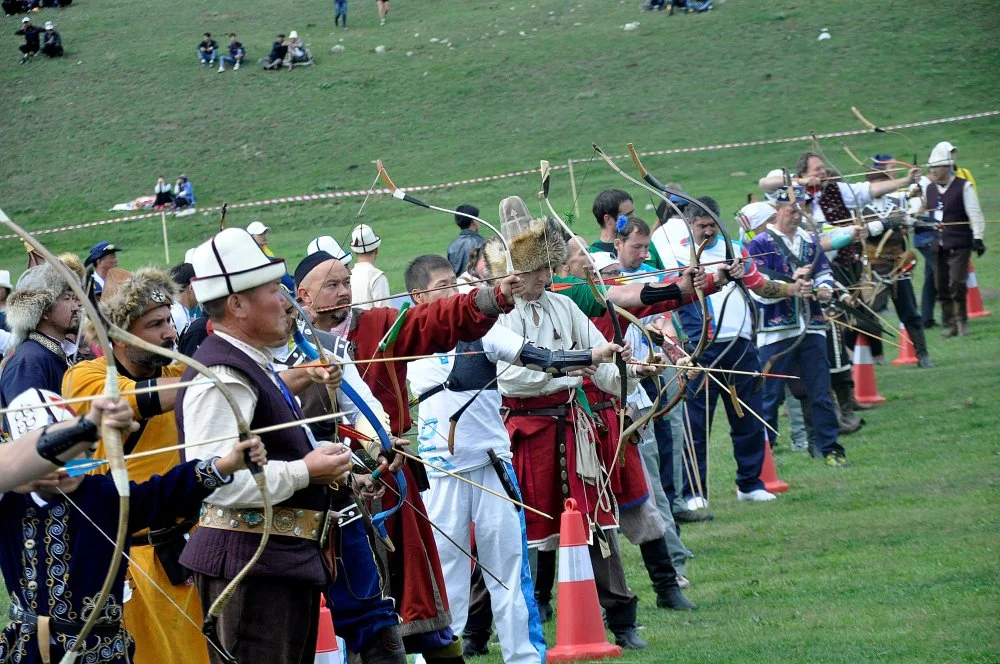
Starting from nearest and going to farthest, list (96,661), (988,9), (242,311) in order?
(96,661) < (242,311) < (988,9)

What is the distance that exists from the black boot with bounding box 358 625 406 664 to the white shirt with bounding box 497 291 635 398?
1552mm

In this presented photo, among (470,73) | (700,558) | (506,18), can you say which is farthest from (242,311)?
(506,18)

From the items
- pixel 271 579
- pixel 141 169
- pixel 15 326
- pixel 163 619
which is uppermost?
pixel 15 326

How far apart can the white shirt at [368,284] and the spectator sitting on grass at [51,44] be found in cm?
4014

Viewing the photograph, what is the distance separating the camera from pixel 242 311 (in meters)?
3.76

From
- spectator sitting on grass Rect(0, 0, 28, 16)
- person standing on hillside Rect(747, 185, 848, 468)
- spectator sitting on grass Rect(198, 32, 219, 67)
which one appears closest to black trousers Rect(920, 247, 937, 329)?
person standing on hillside Rect(747, 185, 848, 468)

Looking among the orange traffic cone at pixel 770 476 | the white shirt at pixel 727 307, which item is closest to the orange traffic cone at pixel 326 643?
the white shirt at pixel 727 307

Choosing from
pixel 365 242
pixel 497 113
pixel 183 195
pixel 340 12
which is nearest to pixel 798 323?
pixel 365 242

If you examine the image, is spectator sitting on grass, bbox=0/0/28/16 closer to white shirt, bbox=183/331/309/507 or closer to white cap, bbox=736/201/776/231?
white cap, bbox=736/201/776/231

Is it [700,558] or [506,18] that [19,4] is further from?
[700,558]

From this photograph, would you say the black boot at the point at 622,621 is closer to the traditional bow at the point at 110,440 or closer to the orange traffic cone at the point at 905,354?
the traditional bow at the point at 110,440

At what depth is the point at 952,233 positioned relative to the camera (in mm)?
13328

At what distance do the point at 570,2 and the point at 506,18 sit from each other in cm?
247

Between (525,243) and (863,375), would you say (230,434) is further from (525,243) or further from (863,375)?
(863,375)
